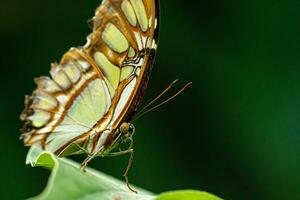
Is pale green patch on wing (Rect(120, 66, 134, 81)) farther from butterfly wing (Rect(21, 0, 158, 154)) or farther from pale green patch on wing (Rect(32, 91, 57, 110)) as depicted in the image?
pale green patch on wing (Rect(32, 91, 57, 110))

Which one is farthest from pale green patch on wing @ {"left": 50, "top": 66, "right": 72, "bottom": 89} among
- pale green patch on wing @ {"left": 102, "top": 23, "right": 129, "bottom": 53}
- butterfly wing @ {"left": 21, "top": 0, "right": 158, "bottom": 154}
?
pale green patch on wing @ {"left": 102, "top": 23, "right": 129, "bottom": 53}

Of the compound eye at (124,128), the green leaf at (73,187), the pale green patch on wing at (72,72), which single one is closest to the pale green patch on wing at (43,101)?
the pale green patch on wing at (72,72)

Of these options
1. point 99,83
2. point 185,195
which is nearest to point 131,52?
point 99,83

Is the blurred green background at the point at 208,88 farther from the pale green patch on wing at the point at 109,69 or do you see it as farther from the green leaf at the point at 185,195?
the green leaf at the point at 185,195

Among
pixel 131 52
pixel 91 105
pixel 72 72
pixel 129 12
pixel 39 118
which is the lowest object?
A: pixel 39 118

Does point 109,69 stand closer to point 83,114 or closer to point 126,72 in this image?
point 126,72

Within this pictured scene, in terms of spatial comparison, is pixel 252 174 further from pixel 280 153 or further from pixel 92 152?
pixel 92 152

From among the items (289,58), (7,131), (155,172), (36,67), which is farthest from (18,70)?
(289,58)
